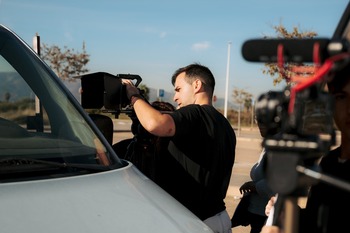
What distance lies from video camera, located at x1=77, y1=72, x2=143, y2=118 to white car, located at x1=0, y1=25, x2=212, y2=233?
22 centimetres

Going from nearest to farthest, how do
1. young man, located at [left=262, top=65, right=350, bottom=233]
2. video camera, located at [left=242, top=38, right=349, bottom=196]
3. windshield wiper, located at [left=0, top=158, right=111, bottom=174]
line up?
video camera, located at [left=242, top=38, right=349, bottom=196] < young man, located at [left=262, top=65, right=350, bottom=233] < windshield wiper, located at [left=0, top=158, right=111, bottom=174]

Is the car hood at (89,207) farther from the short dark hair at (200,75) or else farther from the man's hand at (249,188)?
the man's hand at (249,188)

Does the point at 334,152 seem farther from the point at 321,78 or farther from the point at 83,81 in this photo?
the point at 83,81

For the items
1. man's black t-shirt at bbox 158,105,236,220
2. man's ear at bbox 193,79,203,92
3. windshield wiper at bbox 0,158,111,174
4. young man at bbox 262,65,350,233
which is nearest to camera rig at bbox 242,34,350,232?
young man at bbox 262,65,350,233

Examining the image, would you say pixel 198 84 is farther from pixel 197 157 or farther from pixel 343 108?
pixel 343 108

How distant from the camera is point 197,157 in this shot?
3.17 m

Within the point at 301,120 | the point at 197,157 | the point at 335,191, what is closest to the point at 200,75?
the point at 197,157

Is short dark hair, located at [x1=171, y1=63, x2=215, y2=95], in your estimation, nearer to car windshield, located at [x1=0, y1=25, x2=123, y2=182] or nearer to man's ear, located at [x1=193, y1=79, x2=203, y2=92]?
man's ear, located at [x1=193, y1=79, x2=203, y2=92]

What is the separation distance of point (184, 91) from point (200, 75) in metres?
0.17

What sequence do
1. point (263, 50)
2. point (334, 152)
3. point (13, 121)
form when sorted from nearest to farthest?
point (263, 50) → point (334, 152) → point (13, 121)

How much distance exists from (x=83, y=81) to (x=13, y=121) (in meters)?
0.55

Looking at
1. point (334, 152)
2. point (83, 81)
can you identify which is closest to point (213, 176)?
point (83, 81)

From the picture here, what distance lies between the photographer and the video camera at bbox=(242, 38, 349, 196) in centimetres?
88

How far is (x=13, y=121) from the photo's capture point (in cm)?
253
